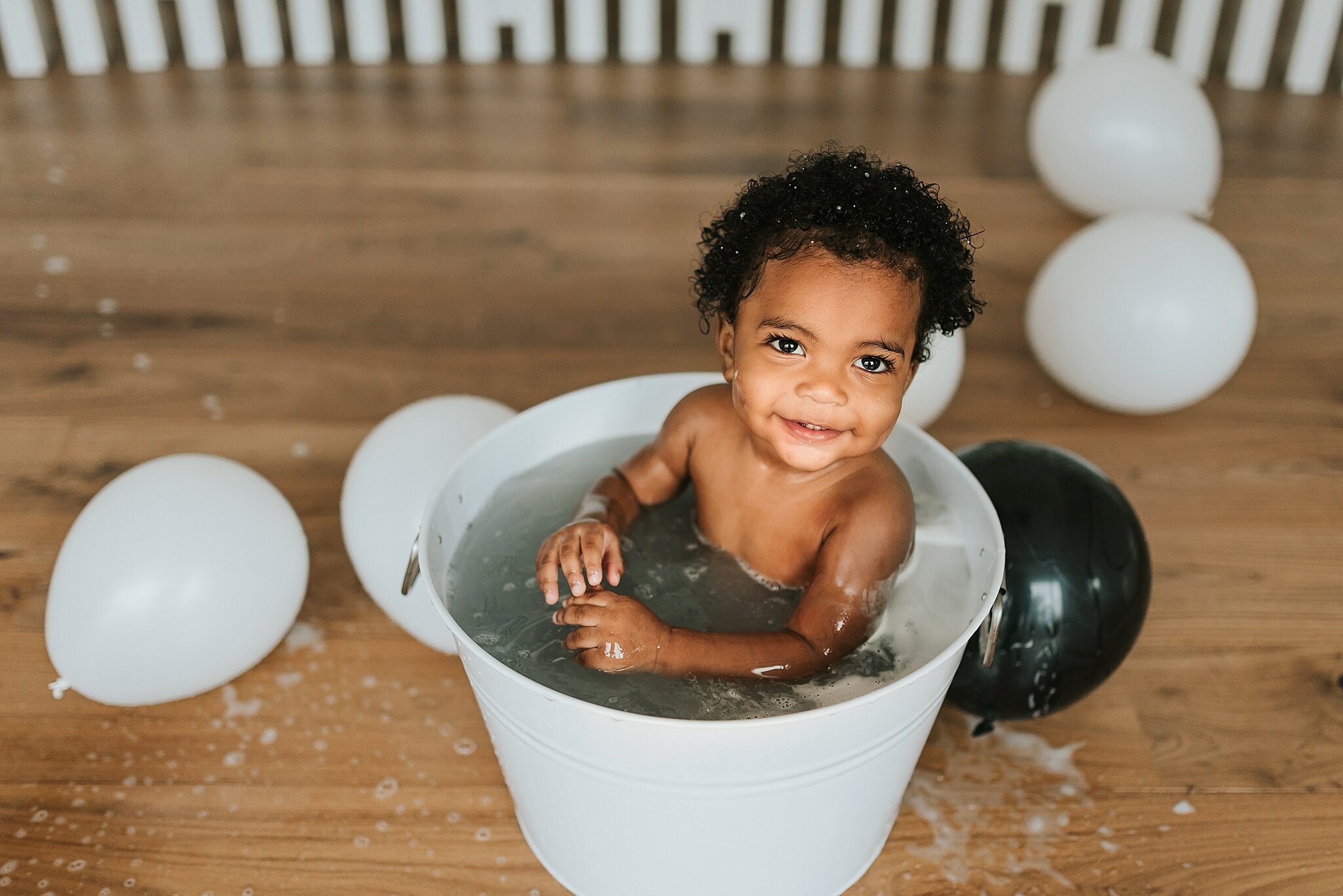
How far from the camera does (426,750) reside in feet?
3.73

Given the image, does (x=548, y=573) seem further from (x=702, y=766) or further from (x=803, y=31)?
(x=803, y=31)

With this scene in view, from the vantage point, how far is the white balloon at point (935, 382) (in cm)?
136

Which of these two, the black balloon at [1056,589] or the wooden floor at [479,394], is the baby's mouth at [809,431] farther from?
the wooden floor at [479,394]

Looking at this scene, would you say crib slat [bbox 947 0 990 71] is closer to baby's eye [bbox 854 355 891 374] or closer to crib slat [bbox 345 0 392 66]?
crib slat [bbox 345 0 392 66]

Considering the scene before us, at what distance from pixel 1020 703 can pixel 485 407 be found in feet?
2.04

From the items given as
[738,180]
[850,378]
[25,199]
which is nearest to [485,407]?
[850,378]

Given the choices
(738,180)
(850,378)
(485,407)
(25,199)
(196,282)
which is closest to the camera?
(850,378)

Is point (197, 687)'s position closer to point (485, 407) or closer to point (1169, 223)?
point (485, 407)

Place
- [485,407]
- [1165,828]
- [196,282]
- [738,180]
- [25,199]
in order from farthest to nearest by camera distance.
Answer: [738,180]
[25,199]
[196,282]
[485,407]
[1165,828]

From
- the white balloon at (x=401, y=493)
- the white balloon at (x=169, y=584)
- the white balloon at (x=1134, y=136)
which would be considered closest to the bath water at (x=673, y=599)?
the white balloon at (x=401, y=493)

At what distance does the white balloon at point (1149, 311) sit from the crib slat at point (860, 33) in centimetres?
127

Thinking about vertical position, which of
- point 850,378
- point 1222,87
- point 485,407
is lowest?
point 1222,87

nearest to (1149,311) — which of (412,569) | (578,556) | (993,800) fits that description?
(993,800)

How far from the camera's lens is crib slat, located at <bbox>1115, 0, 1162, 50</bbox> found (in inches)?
102
